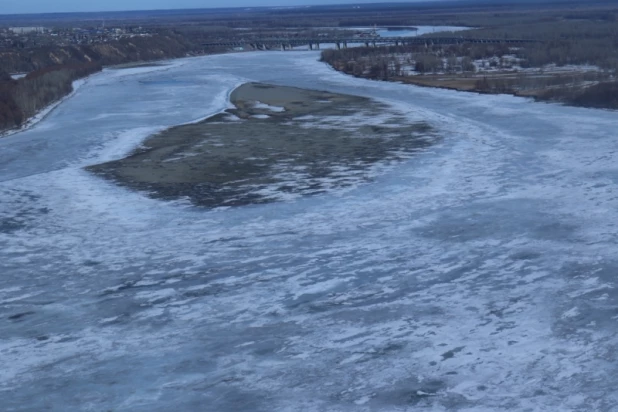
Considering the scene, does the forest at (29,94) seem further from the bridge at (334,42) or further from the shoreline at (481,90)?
the bridge at (334,42)

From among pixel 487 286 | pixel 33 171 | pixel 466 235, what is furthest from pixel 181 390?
pixel 33 171

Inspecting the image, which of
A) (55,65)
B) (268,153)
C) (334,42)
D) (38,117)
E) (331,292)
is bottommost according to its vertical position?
(331,292)

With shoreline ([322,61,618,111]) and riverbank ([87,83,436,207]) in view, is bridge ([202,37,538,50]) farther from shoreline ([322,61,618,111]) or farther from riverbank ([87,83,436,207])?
A: riverbank ([87,83,436,207])

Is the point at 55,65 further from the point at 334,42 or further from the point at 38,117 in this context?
the point at 334,42

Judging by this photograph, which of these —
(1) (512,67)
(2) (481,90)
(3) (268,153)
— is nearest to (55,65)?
(1) (512,67)

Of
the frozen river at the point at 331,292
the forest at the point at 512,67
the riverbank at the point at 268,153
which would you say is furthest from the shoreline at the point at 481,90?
the frozen river at the point at 331,292
